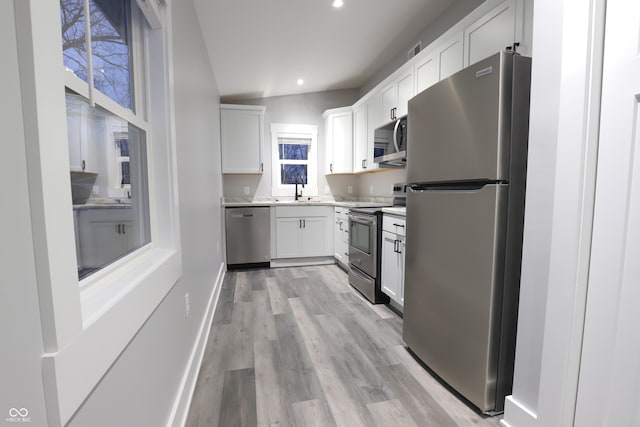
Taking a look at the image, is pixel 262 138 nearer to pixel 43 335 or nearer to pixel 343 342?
pixel 343 342

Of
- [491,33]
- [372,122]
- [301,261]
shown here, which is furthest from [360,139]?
[491,33]

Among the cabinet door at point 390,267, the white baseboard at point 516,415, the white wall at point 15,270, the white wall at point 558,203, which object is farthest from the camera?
the cabinet door at point 390,267

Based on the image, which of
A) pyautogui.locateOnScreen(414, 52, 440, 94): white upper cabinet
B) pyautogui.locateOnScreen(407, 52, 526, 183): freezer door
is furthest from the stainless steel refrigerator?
pyautogui.locateOnScreen(414, 52, 440, 94): white upper cabinet

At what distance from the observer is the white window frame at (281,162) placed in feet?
14.7

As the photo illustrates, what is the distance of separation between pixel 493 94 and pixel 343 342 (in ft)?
5.70

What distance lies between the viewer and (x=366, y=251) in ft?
9.36

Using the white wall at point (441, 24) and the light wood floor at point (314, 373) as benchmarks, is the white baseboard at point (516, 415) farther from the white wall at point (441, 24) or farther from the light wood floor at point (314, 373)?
the white wall at point (441, 24)

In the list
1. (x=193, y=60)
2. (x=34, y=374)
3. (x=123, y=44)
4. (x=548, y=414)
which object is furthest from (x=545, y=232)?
(x=193, y=60)

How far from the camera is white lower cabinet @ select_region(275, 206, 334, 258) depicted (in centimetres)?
398

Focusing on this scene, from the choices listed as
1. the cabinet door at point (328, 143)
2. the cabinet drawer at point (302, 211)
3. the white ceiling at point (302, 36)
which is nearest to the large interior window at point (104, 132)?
the white ceiling at point (302, 36)

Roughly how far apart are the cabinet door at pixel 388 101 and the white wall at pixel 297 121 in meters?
1.59

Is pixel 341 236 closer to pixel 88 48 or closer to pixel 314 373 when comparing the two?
pixel 314 373

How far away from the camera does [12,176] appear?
0.43m

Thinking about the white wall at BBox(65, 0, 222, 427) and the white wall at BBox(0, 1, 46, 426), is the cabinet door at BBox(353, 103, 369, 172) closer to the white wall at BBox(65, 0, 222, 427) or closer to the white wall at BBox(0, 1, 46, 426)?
the white wall at BBox(65, 0, 222, 427)
